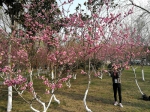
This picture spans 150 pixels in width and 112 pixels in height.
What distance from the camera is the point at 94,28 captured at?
22.5 ft

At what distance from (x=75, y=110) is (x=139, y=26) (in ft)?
25.1

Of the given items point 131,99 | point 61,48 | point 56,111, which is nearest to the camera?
point 61,48

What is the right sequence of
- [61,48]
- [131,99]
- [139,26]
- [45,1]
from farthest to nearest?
[139,26]
[131,99]
[45,1]
[61,48]

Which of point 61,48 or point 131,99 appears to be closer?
point 61,48

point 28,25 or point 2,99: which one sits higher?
point 28,25

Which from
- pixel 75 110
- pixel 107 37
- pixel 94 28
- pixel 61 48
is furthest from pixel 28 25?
pixel 75 110

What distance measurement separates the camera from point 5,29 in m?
7.06

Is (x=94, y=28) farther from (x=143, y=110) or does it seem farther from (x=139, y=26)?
(x=139, y=26)

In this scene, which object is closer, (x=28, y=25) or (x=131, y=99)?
(x=28, y=25)

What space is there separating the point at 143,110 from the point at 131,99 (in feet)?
5.74

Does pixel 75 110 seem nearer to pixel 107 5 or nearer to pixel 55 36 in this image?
pixel 55 36

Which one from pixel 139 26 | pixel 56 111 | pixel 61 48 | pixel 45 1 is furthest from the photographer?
pixel 139 26

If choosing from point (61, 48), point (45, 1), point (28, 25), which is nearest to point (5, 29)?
point (28, 25)

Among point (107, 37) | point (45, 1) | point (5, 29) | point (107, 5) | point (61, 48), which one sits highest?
point (45, 1)
